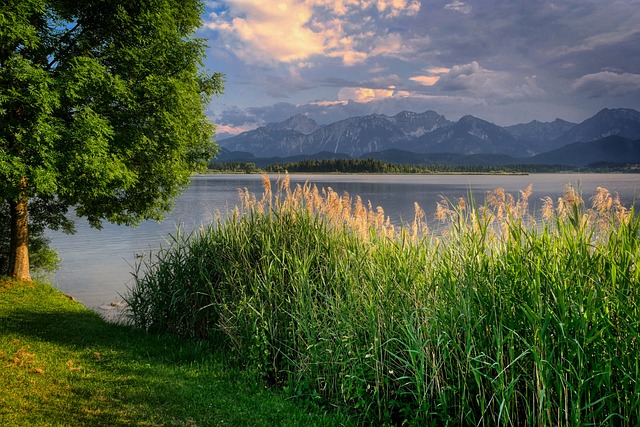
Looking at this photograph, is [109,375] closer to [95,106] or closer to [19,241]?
[95,106]

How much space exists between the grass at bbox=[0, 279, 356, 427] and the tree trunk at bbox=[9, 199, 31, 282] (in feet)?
20.5

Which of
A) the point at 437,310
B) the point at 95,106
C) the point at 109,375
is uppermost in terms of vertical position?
the point at 95,106

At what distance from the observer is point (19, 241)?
17797mm

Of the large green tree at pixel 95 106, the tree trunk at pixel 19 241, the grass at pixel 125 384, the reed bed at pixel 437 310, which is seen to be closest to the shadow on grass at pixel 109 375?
the grass at pixel 125 384

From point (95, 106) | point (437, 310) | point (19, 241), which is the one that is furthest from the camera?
point (19, 241)

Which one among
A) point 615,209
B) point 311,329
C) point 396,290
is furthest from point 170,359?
point 615,209

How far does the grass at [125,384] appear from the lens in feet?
24.2

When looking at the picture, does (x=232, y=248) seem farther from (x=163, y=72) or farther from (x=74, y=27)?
(x=74, y=27)

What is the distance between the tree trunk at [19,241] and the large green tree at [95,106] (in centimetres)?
4

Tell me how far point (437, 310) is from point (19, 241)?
16936 millimetres

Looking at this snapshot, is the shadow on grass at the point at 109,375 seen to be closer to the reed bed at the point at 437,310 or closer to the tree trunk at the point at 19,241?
the reed bed at the point at 437,310

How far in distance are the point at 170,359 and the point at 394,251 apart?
529 cm

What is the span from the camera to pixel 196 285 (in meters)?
11.2

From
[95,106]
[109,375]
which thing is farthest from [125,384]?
[95,106]
